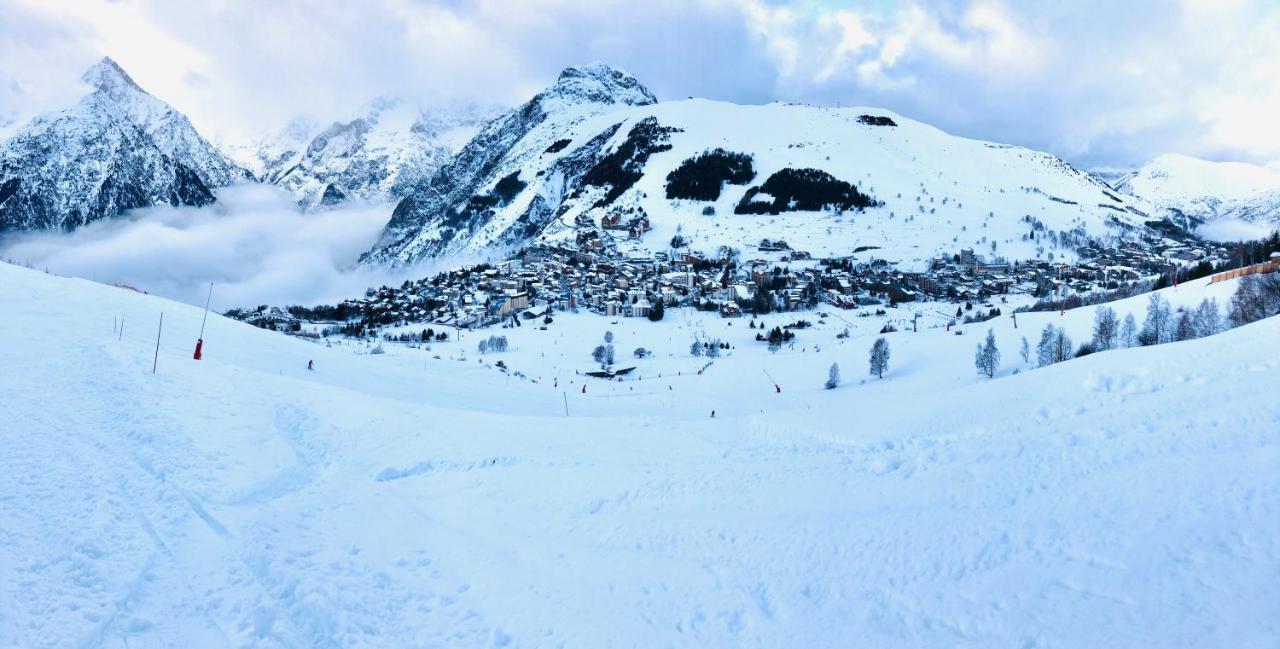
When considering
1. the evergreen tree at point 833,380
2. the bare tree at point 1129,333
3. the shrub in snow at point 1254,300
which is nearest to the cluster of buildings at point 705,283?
the evergreen tree at point 833,380

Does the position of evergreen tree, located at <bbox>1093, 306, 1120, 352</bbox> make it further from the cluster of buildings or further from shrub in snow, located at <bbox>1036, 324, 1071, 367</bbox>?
the cluster of buildings

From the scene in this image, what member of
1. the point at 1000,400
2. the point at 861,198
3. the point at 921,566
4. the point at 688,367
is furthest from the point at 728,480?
the point at 861,198

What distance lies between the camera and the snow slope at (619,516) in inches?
306

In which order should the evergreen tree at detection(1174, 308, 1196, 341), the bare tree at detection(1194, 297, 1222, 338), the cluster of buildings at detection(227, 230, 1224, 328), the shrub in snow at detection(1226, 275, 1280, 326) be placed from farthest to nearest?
the cluster of buildings at detection(227, 230, 1224, 328) → the bare tree at detection(1194, 297, 1222, 338) → the shrub in snow at detection(1226, 275, 1280, 326) → the evergreen tree at detection(1174, 308, 1196, 341)

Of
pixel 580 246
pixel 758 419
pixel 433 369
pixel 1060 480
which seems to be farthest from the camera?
pixel 580 246

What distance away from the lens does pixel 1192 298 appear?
4581 centimetres

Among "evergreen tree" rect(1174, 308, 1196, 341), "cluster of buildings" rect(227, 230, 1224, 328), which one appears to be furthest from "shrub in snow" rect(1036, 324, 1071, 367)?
"cluster of buildings" rect(227, 230, 1224, 328)

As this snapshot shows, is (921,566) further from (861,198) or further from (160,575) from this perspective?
(861,198)

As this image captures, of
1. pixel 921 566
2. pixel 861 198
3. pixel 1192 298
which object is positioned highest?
pixel 861 198

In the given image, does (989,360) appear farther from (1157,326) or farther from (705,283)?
(705,283)

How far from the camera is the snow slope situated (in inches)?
306

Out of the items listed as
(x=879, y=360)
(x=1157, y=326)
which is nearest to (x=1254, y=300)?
(x=1157, y=326)

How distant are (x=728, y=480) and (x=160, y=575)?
33.8 feet

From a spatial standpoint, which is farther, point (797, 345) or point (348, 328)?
point (348, 328)
